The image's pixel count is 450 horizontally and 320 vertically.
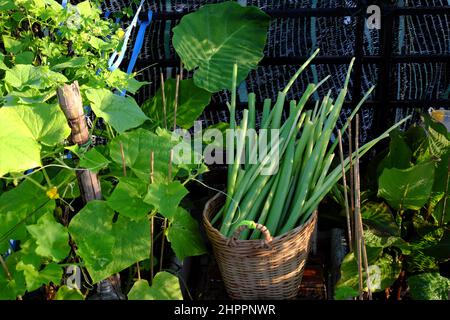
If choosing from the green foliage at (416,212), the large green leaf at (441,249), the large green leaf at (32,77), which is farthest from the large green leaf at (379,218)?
the large green leaf at (32,77)

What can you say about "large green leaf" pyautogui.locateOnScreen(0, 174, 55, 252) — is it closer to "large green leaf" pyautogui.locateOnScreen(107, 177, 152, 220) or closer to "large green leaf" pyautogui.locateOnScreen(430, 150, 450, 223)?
"large green leaf" pyautogui.locateOnScreen(107, 177, 152, 220)

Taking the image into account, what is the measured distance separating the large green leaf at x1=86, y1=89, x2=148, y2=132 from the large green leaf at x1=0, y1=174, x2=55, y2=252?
0.81 ft

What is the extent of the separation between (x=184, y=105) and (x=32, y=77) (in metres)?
0.52

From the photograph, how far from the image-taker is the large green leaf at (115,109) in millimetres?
1771

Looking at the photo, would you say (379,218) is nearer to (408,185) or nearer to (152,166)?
(408,185)

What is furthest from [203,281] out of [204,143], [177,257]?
[204,143]

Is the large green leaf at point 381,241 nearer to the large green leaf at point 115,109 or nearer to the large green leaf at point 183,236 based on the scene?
the large green leaf at point 183,236

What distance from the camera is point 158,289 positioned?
5.71 ft

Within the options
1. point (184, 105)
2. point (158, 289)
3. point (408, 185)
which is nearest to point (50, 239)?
point (158, 289)

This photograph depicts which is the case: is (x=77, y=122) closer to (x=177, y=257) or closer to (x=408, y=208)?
(x=177, y=257)

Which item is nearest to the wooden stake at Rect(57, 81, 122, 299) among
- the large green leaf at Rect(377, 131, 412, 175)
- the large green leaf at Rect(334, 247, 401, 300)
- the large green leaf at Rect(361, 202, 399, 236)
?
the large green leaf at Rect(334, 247, 401, 300)

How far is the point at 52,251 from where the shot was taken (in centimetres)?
158

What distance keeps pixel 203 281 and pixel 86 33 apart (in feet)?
2.69

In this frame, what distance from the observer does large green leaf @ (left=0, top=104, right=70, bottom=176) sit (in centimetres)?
161
